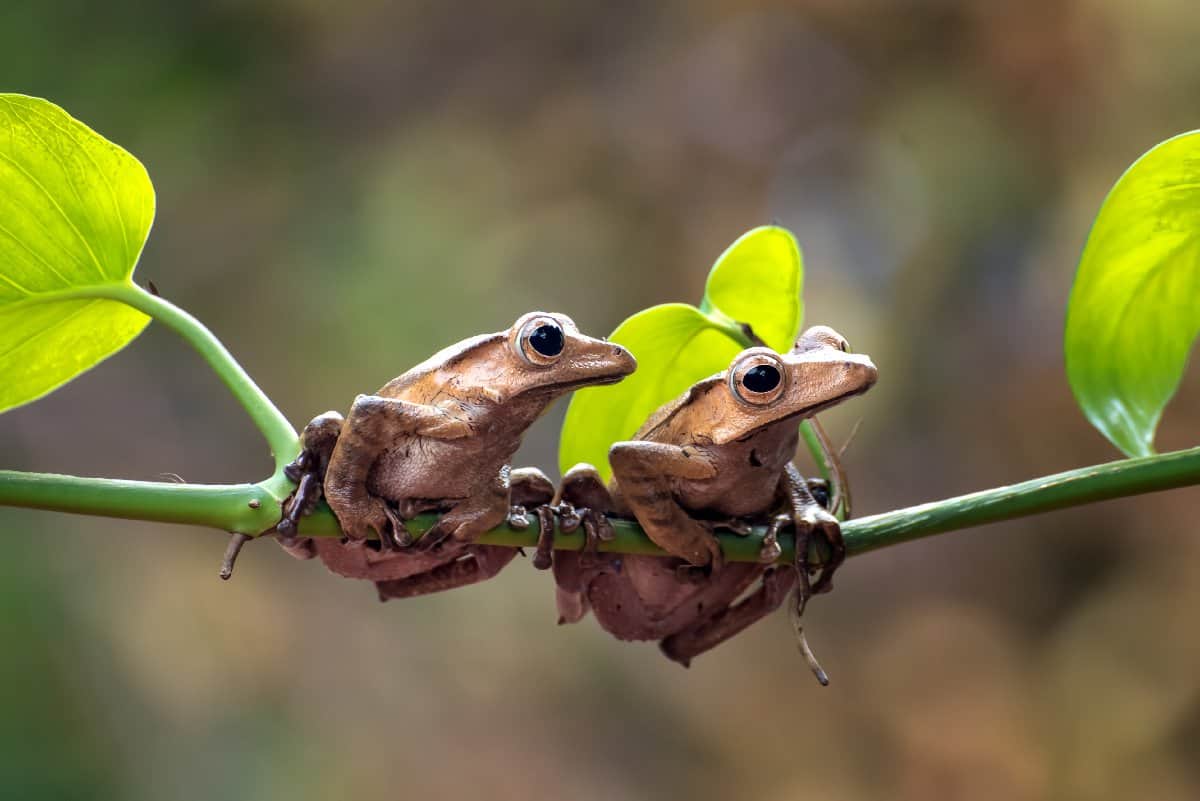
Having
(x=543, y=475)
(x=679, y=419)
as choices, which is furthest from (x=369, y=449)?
(x=679, y=419)

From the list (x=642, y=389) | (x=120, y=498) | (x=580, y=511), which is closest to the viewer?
(x=120, y=498)

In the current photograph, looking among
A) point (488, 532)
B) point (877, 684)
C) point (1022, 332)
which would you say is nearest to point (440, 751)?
point (877, 684)

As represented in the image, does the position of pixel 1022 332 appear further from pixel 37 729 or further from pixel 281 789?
pixel 37 729

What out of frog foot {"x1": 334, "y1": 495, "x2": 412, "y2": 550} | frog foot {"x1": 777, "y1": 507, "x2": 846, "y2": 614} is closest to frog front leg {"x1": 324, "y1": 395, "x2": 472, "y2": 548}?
frog foot {"x1": 334, "y1": 495, "x2": 412, "y2": 550}

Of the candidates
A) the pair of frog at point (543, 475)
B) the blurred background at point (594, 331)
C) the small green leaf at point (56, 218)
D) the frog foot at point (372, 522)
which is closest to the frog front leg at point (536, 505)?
the pair of frog at point (543, 475)

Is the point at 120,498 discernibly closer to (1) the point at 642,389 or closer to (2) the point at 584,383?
(2) the point at 584,383

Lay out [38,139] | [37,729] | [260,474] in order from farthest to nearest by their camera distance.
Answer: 1. [260,474]
2. [37,729]
3. [38,139]

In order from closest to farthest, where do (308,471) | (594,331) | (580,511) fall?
(308,471) → (580,511) → (594,331)

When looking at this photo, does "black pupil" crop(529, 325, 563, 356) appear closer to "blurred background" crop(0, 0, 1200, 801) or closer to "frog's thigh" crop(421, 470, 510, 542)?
"frog's thigh" crop(421, 470, 510, 542)
